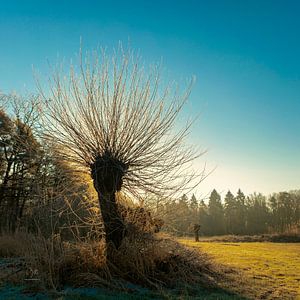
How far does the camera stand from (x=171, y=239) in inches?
328

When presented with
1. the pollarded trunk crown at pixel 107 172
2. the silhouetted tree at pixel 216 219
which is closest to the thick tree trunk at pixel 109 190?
the pollarded trunk crown at pixel 107 172

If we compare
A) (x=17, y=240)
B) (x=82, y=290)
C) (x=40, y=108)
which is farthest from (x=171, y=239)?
(x=17, y=240)

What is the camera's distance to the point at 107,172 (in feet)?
25.3

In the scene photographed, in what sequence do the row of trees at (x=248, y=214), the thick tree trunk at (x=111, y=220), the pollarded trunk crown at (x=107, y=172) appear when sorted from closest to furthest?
the thick tree trunk at (x=111, y=220) < the pollarded trunk crown at (x=107, y=172) < the row of trees at (x=248, y=214)

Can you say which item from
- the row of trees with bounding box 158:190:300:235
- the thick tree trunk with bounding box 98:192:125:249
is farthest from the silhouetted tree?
the thick tree trunk with bounding box 98:192:125:249

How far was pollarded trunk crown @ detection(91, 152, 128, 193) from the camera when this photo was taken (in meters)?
7.71

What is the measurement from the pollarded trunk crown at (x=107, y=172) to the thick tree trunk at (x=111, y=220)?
183mm

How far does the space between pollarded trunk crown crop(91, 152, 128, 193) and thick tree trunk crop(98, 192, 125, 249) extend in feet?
0.60

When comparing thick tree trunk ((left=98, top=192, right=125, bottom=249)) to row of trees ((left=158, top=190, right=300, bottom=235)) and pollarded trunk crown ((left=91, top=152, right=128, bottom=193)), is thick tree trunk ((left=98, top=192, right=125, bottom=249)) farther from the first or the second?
row of trees ((left=158, top=190, right=300, bottom=235))

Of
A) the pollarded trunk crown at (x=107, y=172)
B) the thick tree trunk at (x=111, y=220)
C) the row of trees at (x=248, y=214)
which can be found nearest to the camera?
the thick tree trunk at (x=111, y=220)

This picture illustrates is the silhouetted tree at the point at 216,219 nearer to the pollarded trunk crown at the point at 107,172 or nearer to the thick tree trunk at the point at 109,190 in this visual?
the thick tree trunk at the point at 109,190

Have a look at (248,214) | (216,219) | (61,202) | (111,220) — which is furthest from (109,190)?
(248,214)

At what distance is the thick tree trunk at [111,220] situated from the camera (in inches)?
299

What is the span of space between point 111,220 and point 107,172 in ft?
3.62
